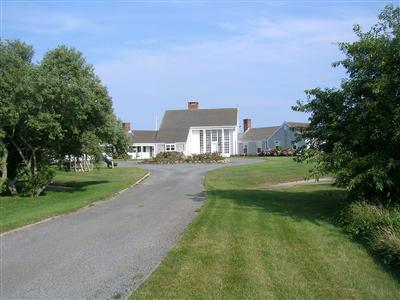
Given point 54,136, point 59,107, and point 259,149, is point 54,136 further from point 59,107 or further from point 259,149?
point 259,149

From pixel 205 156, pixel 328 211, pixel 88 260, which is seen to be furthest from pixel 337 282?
pixel 205 156

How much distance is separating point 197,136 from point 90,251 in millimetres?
69304

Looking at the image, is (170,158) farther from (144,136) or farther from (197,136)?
(144,136)

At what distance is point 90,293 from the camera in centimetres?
769

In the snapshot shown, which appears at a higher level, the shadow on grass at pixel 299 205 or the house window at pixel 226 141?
the house window at pixel 226 141

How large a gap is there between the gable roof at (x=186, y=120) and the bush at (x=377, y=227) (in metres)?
64.2

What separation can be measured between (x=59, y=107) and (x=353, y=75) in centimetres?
1579

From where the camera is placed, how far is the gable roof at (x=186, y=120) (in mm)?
78375

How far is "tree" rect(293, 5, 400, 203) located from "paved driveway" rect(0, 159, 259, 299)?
4503 mm

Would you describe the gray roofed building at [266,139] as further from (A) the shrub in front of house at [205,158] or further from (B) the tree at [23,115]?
(B) the tree at [23,115]

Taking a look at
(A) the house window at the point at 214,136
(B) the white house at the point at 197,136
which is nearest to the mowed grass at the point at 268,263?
(B) the white house at the point at 197,136

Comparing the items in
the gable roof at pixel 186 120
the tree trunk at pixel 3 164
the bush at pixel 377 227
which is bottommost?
the bush at pixel 377 227

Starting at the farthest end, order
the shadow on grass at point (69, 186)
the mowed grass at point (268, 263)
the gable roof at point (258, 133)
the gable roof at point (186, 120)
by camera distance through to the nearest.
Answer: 1. the gable roof at point (258, 133)
2. the gable roof at point (186, 120)
3. the shadow on grass at point (69, 186)
4. the mowed grass at point (268, 263)

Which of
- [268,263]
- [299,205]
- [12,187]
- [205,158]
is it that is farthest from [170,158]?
[268,263]
